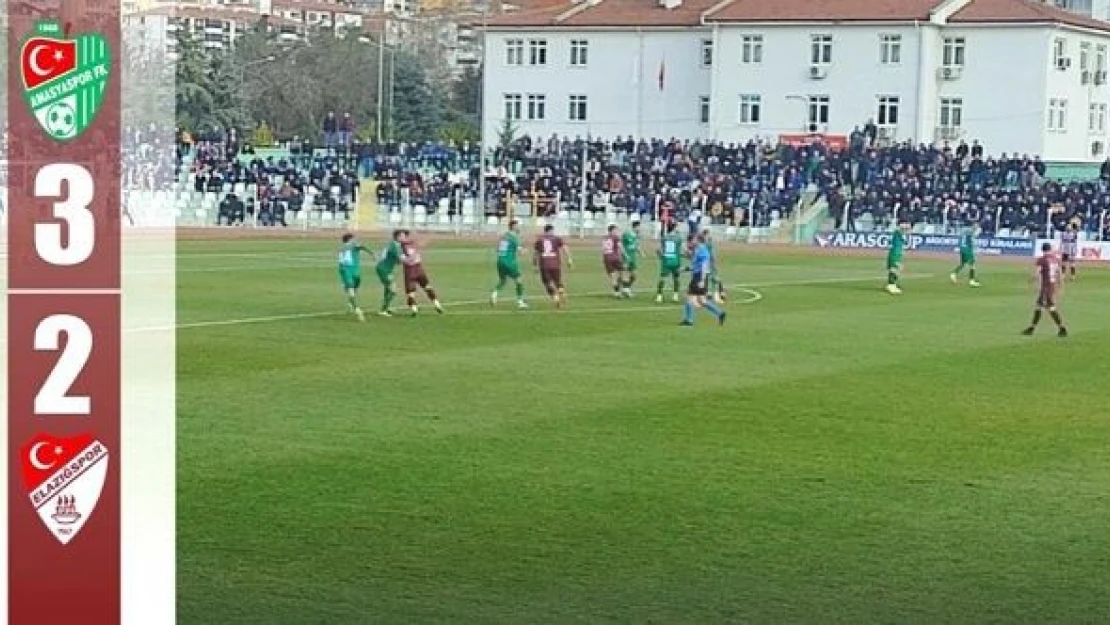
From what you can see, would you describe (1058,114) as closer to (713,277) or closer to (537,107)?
(537,107)

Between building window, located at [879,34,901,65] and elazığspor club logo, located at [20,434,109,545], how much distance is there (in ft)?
222

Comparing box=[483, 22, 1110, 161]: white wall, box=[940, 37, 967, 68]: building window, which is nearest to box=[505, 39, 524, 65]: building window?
box=[483, 22, 1110, 161]: white wall

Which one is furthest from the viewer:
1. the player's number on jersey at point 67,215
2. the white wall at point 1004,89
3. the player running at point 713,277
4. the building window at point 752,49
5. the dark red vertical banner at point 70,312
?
the building window at point 752,49

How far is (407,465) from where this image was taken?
54.9 ft

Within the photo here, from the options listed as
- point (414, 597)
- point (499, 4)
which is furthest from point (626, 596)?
point (499, 4)

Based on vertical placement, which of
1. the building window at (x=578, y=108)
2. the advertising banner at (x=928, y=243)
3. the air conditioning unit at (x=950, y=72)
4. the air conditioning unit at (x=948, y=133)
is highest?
Result: the air conditioning unit at (x=950, y=72)

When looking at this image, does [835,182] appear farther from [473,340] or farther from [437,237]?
[473,340]

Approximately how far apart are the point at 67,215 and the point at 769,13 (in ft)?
235

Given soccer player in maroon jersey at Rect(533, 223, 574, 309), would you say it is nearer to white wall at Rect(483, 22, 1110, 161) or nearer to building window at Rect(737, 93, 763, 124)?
white wall at Rect(483, 22, 1110, 161)

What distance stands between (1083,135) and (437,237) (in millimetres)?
30224

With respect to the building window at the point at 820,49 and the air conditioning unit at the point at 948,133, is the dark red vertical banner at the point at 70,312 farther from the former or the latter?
the building window at the point at 820,49

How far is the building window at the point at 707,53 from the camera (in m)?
80.1

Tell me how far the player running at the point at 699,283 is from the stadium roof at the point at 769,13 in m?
45.1

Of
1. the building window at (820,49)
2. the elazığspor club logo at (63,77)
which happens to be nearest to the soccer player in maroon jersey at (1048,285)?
the elazığspor club logo at (63,77)
